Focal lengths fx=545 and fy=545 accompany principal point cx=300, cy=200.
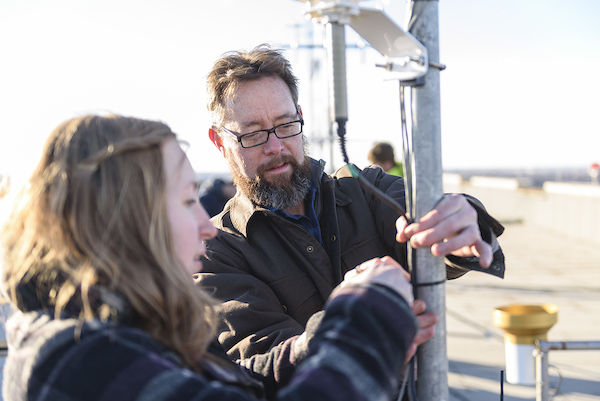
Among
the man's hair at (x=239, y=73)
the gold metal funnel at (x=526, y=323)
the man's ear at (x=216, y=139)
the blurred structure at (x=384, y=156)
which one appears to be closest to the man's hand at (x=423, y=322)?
the gold metal funnel at (x=526, y=323)

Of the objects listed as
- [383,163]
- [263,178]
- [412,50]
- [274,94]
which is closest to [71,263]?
[412,50]

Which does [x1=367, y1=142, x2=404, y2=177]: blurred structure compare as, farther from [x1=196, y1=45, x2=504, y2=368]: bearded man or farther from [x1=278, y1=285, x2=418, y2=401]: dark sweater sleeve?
[x1=278, y1=285, x2=418, y2=401]: dark sweater sleeve

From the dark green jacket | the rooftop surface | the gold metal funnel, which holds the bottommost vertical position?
the rooftop surface

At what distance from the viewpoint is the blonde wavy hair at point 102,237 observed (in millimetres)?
1127

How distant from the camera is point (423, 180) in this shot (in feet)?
4.49

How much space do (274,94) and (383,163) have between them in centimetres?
451

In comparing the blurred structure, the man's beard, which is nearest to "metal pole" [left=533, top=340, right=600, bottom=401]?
the man's beard

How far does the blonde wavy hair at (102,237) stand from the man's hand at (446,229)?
0.56 m

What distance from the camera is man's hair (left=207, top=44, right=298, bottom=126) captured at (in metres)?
2.42

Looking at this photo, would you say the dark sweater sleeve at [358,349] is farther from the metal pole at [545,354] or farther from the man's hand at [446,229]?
the metal pole at [545,354]

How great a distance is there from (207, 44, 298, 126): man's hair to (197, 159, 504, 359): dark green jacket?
1.56 ft

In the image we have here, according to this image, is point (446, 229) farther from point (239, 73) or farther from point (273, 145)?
point (239, 73)

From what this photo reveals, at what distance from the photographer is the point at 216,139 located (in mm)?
2658

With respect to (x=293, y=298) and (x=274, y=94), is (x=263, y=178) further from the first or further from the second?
(x=293, y=298)
